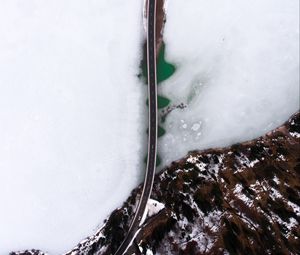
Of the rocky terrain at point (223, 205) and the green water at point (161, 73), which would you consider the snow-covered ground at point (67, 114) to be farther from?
the rocky terrain at point (223, 205)

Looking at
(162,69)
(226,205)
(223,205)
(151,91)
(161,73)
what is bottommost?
(226,205)

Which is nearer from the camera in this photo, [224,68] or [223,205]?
[223,205]

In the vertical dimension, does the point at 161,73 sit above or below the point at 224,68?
above

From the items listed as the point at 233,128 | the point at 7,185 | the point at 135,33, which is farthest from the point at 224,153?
the point at 7,185

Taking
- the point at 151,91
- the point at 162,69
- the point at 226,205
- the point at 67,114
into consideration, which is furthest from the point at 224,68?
the point at 67,114

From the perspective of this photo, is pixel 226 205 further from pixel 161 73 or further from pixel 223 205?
pixel 161 73

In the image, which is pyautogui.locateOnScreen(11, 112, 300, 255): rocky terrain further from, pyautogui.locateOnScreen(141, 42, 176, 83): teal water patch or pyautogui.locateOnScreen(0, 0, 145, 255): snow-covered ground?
pyautogui.locateOnScreen(141, 42, 176, 83): teal water patch

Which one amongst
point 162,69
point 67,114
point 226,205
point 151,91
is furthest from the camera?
point 162,69

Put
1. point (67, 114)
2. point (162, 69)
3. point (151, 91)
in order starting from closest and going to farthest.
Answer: point (151, 91) < point (67, 114) < point (162, 69)
